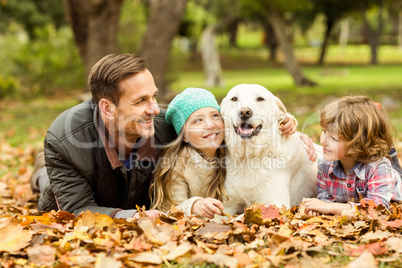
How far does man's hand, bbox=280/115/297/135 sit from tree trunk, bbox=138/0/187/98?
8.67m

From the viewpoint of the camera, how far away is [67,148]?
3.71m

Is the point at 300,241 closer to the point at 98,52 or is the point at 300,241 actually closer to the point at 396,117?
the point at 396,117

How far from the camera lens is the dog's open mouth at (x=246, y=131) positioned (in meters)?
3.60

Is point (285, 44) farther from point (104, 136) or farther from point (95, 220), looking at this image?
point (95, 220)

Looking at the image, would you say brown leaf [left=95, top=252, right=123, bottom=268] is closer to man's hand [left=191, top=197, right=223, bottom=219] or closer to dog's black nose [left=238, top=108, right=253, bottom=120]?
man's hand [left=191, top=197, right=223, bottom=219]

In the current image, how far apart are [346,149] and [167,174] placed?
1.58 m

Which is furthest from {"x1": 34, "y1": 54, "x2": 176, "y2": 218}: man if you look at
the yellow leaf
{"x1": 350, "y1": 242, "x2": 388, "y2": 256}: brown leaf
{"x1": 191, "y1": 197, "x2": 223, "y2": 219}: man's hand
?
{"x1": 350, "y1": 242, "x2": 388, "y2": 256}: brown leaf

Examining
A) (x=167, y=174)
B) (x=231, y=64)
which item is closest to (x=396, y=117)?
(x=167, y=174)

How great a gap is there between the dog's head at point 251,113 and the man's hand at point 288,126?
0.04m

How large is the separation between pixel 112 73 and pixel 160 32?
345 inches

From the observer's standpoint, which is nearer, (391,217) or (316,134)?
(391,217)

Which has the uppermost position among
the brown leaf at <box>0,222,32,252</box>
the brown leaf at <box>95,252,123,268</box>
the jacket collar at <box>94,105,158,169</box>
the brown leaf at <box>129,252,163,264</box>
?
the jacket collar at <box>94,105,158,169</box>

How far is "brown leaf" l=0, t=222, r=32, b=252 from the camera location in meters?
2.90

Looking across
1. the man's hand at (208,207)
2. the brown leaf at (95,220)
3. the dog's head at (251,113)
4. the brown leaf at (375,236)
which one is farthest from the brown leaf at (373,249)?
the brown leaf at (95,220)
